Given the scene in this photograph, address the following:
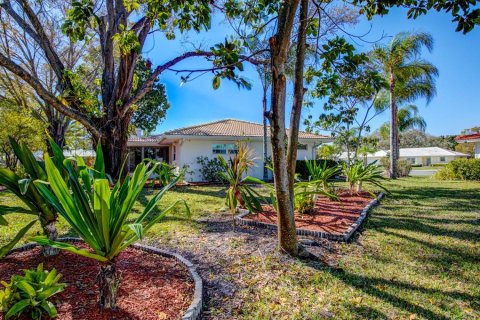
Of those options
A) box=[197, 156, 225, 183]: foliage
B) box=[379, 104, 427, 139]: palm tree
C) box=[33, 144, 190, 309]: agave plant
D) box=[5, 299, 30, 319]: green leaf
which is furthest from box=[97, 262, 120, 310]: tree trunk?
box=[379, 104, 427, 139]: palm tree

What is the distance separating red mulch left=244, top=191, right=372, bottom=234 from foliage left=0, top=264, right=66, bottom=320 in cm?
441

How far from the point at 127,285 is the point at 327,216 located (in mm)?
4898

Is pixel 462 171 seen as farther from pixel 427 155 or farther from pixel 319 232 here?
pixel 427 155

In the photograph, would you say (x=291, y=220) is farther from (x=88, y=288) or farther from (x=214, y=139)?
(x=214, y=139)

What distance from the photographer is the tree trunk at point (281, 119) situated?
13.0ft

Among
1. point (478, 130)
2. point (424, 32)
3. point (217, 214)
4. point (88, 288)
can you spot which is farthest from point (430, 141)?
point (88, 288)

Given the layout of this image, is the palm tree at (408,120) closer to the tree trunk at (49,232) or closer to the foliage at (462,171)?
the foliage at (462,171)

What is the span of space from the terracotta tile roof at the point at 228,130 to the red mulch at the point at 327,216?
37.1ft

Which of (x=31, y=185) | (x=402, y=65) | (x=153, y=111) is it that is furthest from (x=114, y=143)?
(x=402, y=65)

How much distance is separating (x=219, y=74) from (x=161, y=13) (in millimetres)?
1205

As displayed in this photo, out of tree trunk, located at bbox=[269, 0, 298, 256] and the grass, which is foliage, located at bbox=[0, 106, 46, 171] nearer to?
the grass

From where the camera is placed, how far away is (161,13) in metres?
3.88

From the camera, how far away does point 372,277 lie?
12.2 feet

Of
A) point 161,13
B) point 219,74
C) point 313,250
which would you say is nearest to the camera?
point 219,74
